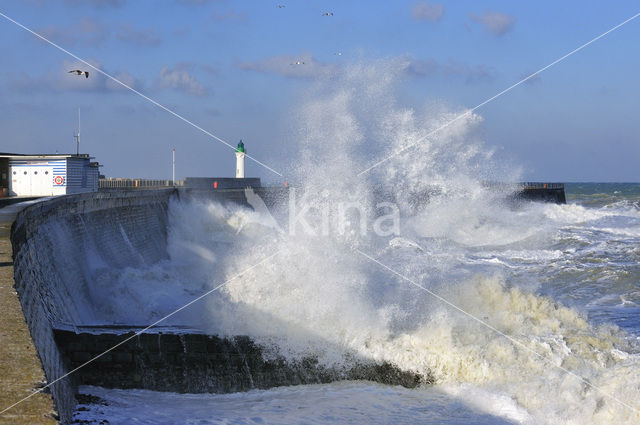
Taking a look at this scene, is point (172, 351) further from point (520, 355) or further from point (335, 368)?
point (520, 355)

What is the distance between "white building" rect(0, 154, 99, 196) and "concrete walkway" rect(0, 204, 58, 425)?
593 inches

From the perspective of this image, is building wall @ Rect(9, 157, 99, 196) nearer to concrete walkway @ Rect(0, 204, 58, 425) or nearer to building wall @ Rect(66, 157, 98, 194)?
building wall @ Rect(66, 157, 98, 194)

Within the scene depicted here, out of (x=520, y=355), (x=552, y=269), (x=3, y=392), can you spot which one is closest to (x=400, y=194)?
(x=552, y=269)

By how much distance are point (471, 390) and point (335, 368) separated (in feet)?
5.46

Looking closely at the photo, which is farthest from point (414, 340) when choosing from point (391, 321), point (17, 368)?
point (17, 368)

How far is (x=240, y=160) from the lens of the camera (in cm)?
4362

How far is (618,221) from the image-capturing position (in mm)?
34938

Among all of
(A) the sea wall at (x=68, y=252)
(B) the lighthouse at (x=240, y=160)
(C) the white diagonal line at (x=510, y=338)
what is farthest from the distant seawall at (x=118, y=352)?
(B) the lighthouse at (x=240, y=160)

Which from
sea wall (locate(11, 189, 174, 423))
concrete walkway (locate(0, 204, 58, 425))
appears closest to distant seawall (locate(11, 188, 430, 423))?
sea wall (locate(11, 189, 174, 423))

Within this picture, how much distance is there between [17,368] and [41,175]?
17.2 meters

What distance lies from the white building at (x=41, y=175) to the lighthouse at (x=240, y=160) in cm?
2127

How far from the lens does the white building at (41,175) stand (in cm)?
2120

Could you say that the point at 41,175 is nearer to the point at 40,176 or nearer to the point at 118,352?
the point at 40,176

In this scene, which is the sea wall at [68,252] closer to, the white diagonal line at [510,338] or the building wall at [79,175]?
the building wall at [79,175]
